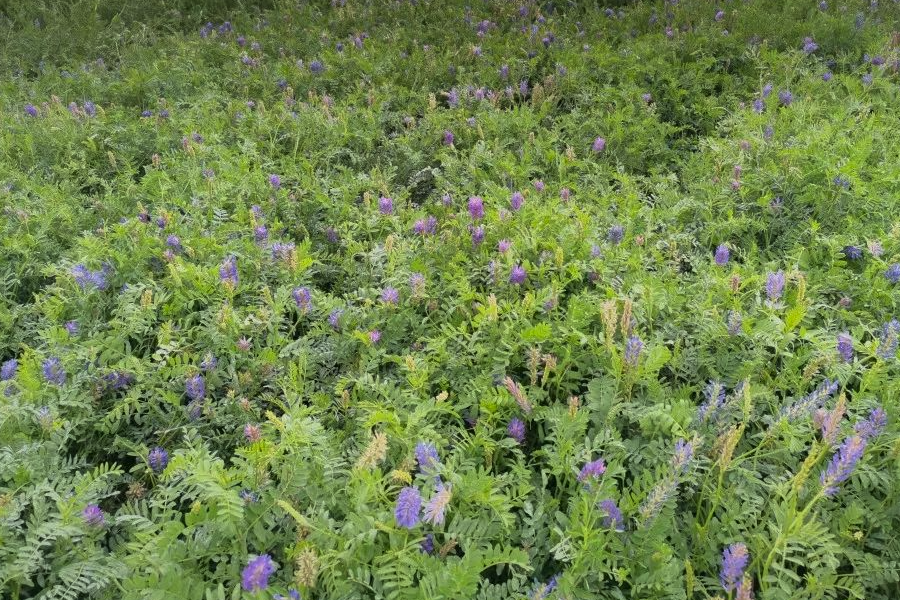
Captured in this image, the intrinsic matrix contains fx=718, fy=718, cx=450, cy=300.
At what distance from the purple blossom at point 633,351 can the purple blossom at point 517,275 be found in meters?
0.64

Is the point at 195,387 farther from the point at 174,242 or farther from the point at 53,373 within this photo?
the point at 174,242

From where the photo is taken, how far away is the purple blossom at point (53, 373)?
7.28ft

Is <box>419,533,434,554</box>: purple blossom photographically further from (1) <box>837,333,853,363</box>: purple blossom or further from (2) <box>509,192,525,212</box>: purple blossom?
(2) <box>509,192,525,212</box>: purple blossom

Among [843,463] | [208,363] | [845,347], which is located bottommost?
[208,363]

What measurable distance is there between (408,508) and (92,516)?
822 millimetres

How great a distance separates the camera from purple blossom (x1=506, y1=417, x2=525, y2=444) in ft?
6.66

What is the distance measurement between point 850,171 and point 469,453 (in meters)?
2.12

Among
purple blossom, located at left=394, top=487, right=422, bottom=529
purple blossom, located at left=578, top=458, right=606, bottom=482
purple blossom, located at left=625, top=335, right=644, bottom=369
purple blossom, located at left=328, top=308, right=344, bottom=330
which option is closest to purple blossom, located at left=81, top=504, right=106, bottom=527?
purple blossom, located at left=394, top=487, right=422, bottom=529

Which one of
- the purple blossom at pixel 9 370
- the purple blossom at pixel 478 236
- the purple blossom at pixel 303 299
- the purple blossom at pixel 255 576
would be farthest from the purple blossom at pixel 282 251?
the purple blossom at pixel 255 576

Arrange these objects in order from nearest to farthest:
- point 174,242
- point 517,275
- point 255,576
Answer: point 255,576, point 517,275, point 174,242

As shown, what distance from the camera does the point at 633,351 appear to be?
1990 mm

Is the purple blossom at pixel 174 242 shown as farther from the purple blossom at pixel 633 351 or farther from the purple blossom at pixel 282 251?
the purple blossom at pixel 633 351

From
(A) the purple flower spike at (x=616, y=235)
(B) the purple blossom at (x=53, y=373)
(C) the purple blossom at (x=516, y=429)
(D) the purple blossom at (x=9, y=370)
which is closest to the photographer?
(C) the purple blossom at (x=516, y=429)

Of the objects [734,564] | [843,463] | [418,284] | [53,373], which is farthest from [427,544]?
[53,373]
